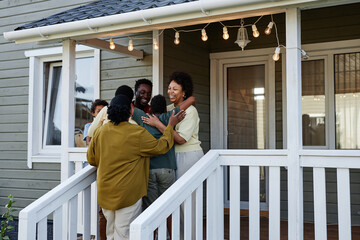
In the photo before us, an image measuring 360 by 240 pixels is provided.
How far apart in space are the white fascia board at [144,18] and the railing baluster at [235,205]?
4.71ft

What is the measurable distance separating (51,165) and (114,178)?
12.6 feet

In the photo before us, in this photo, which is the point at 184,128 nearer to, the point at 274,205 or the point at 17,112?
the point at 274,205

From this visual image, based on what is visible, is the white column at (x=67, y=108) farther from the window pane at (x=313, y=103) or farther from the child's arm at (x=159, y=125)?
the window pane at (x=313, y=103)

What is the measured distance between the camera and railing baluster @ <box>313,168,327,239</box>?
379cm

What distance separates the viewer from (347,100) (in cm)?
612

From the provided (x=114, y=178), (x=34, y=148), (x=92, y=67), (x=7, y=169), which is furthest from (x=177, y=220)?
(x=7, y=169)

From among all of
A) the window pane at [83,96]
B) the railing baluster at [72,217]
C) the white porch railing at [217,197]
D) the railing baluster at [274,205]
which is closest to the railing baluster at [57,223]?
the white porch railing at [217,197]

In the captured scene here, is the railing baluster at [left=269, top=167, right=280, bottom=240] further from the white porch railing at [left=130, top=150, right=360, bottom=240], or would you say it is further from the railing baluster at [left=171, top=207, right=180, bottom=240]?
the railing baluster at [left=171, top=207, right=180, bottom=240]

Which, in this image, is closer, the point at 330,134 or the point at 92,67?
the point at 330,134

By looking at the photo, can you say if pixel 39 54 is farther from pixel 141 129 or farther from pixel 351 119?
pixel 351 119

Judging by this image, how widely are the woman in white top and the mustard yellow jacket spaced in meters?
0.27

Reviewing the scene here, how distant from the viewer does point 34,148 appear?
7.50 m

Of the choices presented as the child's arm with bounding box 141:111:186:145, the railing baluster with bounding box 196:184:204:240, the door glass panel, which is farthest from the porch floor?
the child's arm with bounding box 141:111:186:145

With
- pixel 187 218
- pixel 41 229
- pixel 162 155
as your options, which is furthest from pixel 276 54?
pixel 41 229
